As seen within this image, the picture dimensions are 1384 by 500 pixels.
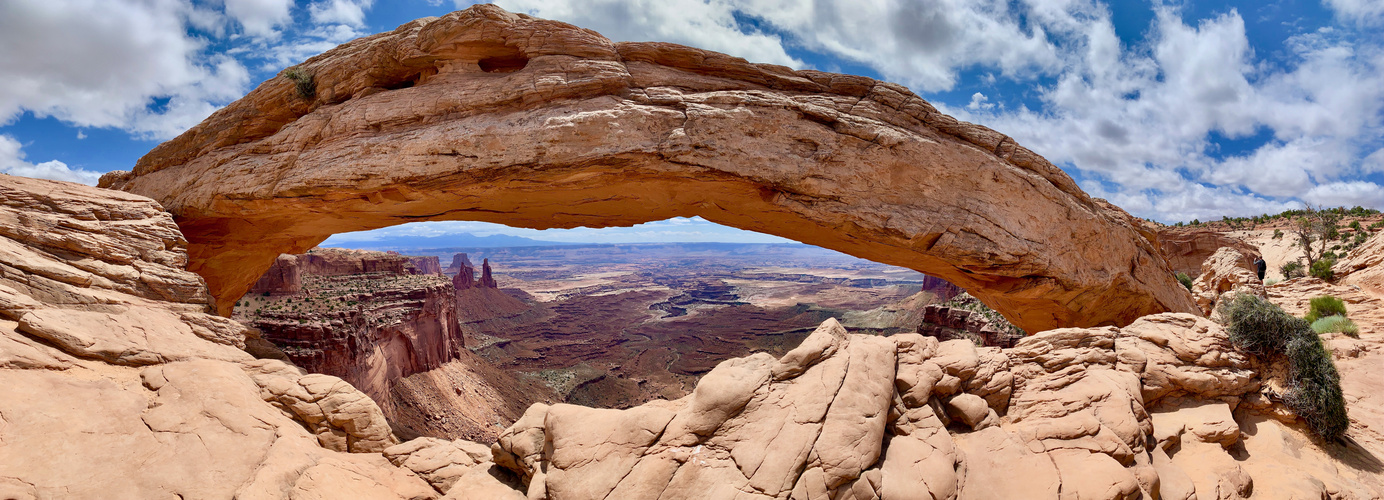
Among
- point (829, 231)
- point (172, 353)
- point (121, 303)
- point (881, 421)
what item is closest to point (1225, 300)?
point (829, 231)

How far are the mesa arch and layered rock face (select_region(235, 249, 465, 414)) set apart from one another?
10.2 metres

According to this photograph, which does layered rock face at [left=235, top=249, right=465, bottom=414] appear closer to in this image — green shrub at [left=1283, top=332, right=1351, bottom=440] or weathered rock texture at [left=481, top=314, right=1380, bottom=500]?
weathered rock texture at [left=481, top=314, right=1380, bottom=500]

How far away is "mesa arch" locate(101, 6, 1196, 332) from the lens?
30.6ft

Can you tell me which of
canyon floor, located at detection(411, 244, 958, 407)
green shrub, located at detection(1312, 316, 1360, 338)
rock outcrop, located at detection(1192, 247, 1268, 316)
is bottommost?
canyon floor, located at detection(411, 244, 958, 407)

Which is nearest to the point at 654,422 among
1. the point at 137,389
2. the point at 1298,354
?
the point at 137,389

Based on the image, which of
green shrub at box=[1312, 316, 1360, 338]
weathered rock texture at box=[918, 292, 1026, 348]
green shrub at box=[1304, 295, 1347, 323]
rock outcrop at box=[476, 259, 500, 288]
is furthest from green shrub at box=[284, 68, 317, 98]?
rock outcrop at box=[476, 259, 500, 288]

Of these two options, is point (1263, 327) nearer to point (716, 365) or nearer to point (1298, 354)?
point (1298, 354)

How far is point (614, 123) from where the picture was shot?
9.19 meters

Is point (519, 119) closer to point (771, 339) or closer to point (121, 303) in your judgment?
point (121, 303)

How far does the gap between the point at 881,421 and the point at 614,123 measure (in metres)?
6.85

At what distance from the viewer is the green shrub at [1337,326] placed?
11492 millimetres

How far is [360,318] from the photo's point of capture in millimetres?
26594

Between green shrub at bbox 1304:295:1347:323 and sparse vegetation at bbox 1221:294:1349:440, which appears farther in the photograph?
green shrub at bbox 1304:295:1347:323

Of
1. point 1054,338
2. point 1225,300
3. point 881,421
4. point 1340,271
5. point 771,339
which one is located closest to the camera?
point 881,421
